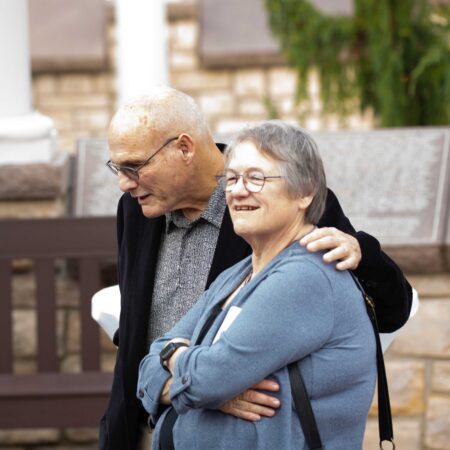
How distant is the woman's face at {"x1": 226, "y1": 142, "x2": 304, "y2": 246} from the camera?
7.31ft

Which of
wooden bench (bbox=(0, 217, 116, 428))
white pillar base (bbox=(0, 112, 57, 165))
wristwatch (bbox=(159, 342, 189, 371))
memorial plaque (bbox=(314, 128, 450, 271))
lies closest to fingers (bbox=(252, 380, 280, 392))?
wristwatch (bbox=(159, 342, 189, 371))

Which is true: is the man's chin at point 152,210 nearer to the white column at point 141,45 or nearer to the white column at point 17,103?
the white column at point 17,103

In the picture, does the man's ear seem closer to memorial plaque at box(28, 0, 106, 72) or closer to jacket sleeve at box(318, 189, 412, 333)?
jacket sleeve at box(318, 189, 412, 333)

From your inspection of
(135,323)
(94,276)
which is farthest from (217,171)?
(94,276)

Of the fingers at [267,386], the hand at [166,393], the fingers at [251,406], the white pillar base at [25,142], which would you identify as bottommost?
the white pillar base at [25,142]

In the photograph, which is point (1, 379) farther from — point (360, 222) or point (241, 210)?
point (241, 210)

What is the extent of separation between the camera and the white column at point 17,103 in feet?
16.3

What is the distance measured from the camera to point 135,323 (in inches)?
107

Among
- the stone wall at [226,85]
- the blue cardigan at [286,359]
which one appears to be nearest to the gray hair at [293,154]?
the blue cardigan at [286,359]

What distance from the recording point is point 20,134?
16.3 feet

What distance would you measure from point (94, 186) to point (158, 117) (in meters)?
2.46

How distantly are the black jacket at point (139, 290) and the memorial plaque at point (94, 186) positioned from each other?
2054mm

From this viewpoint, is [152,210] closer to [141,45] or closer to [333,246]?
[333,246]

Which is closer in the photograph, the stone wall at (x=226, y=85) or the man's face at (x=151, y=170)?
the man's face at (x=151, y=170)
